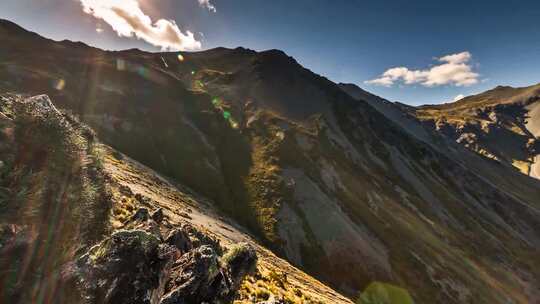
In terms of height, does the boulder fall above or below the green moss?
above

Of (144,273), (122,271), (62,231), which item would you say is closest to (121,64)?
(62,231)

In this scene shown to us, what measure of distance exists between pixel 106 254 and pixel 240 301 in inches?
495

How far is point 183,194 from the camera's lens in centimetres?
5562

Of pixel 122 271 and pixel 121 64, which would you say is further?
pixel 121 64

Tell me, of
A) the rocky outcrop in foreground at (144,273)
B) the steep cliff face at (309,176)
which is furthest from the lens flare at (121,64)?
the rocky outcrop in foreground at (144,273)

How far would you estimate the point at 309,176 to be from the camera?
78.9m

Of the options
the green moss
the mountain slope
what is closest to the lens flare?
the mountain slope

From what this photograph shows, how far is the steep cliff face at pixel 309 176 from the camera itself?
60.6m

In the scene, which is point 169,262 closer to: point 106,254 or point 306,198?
point 106,254

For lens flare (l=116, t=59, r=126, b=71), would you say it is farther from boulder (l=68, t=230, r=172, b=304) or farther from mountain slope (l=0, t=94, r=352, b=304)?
boulder (l=68, t=230, r=172, b=304)

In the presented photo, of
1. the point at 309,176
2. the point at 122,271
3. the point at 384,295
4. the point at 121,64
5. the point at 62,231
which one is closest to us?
the point at 122,271

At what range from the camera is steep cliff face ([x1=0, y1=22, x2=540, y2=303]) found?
199ft

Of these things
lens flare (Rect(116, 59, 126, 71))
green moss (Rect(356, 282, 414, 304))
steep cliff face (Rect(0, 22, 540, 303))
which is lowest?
green moss (Rect(356, 282, 414, 304))

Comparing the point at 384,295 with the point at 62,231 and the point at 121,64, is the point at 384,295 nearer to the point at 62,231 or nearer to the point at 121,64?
the point at 62,231
